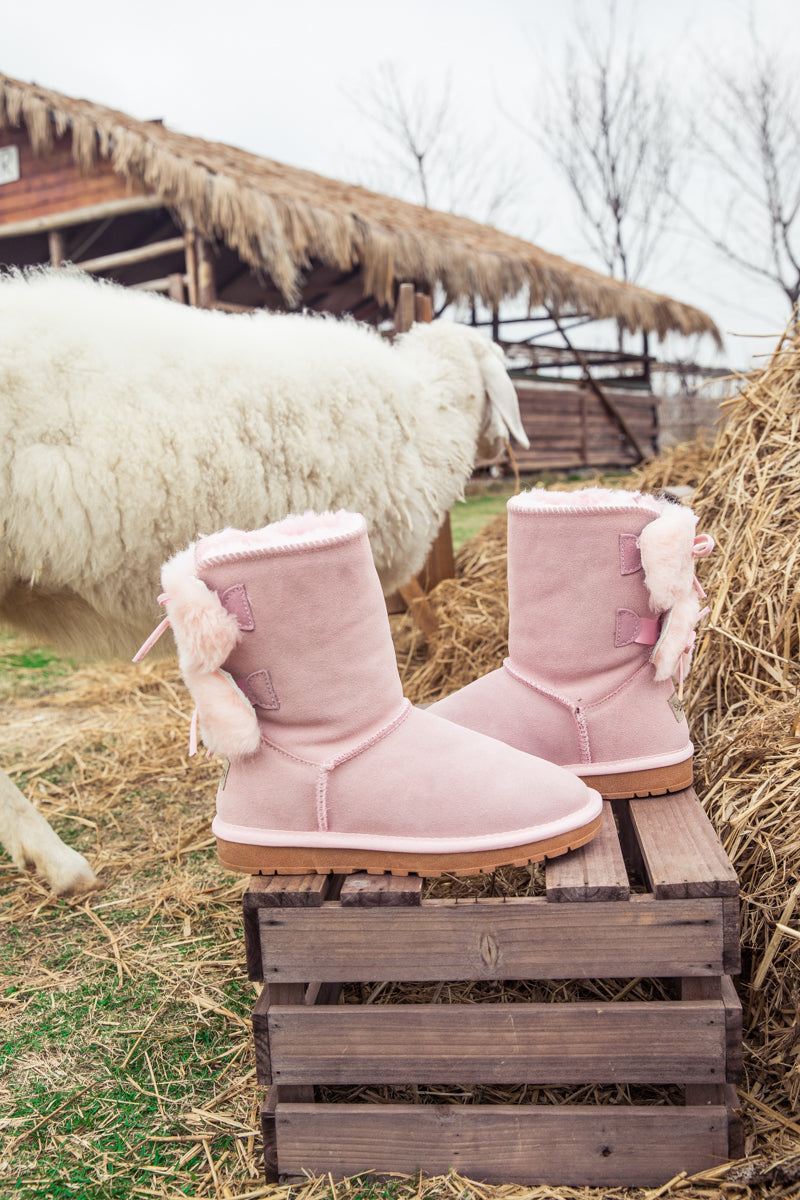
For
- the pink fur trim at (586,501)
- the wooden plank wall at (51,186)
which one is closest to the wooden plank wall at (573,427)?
the wooden plank wall at (51,186)

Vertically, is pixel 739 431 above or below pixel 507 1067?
above

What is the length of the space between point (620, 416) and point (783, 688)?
38.8 ft

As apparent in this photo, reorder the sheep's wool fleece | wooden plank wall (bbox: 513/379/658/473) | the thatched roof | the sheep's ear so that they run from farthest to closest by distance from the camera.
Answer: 1. wooden plank wall (bbox: 513/379/658/473)
2. the thatched roof
3. the sheep's ear
4. the sheep's wool fleece

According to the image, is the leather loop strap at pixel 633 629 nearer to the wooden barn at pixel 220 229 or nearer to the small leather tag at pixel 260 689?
the small leather tag at pixel 260 689

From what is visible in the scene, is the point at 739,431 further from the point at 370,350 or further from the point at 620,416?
the point at 620,416

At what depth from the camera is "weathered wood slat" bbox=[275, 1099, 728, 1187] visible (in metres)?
0.98

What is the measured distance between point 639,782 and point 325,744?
0.47m

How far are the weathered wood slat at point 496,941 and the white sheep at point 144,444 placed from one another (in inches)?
41.8

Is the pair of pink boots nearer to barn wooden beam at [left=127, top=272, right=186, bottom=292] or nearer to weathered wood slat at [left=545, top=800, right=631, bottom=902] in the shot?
weathered wood slat at [left=545, top=800, right=631, bottom=902]

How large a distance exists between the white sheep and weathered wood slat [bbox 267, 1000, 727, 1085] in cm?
105

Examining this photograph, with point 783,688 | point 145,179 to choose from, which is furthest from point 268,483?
point 145,179

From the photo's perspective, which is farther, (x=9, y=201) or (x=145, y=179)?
(x=9, y=201)

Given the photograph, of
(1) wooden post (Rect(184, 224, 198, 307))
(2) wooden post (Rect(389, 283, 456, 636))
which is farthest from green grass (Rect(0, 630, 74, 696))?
(1) wooden post (Rect(184, 224, 198, 307))

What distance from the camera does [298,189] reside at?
24.1 ft
